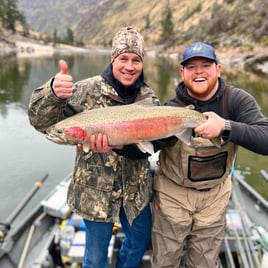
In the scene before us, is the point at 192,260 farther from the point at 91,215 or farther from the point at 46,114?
the point at 46,114

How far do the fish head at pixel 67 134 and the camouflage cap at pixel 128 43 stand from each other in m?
0.87

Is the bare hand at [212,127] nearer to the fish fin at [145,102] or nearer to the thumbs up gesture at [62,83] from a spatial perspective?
the fish fin at [145,102]

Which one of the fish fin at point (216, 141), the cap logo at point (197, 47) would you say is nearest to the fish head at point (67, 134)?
the fish fin at point (216, 141)

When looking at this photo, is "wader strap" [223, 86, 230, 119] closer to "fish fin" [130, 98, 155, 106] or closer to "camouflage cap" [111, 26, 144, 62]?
"fish fin" [130, 98, 155, 106]

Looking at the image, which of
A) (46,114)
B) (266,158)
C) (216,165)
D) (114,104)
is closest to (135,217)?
(216,165)

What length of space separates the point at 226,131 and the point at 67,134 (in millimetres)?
1525

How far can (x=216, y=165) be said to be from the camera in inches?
135

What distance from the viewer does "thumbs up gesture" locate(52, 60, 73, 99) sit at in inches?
112

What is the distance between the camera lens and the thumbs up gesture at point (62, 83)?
2.83 metres

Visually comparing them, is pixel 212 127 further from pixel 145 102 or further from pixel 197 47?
pixel 197 47

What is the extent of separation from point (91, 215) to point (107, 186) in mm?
349

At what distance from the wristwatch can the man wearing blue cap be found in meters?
0.30

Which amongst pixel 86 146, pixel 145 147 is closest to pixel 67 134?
pixel 86 146

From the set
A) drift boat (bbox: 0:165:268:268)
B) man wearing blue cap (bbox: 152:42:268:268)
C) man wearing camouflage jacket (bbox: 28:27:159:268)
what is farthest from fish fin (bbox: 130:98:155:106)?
drift boat (bbox: 0:165:268:268)
